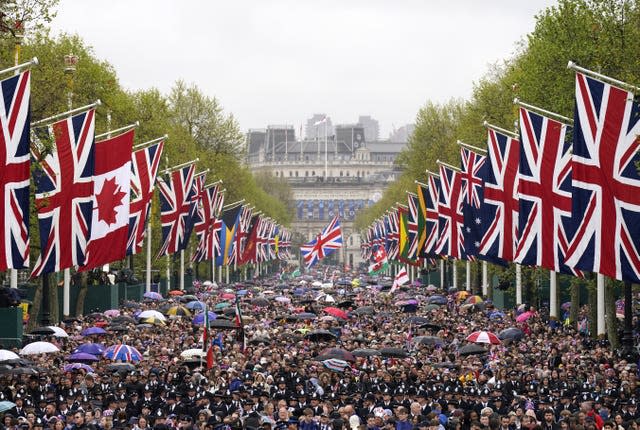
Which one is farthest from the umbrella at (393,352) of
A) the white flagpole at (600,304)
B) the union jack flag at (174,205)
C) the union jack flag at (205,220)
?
the union jack flag at (205,220)

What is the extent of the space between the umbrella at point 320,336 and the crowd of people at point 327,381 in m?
0.05

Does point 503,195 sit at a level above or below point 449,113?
below

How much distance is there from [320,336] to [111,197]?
28.9 feet

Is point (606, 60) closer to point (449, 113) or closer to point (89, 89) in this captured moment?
point (89, 89)

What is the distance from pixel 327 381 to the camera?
110 feet

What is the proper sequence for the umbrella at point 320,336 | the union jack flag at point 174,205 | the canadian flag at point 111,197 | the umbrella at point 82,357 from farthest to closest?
the union jack flag at point 174,205 < the umbrella at point 320,336 < the canadian flag at point 111,197 < the umbrella at point 82,357

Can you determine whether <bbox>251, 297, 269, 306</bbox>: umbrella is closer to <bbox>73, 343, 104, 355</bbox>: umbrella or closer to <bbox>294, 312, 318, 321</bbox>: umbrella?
<bbox>294, 312, 318, 321</bbox>: umbrella

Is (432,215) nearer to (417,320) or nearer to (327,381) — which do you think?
(417,320)

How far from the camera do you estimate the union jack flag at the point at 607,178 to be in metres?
26.3

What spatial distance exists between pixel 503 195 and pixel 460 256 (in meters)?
15.9

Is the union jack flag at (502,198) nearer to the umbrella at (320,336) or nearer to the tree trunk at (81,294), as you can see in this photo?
the umbrella at (320,336)

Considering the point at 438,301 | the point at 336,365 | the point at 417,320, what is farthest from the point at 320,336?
the point at 438,301

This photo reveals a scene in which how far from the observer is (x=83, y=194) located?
35250 mm

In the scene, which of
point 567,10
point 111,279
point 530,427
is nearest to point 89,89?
point 111,279
